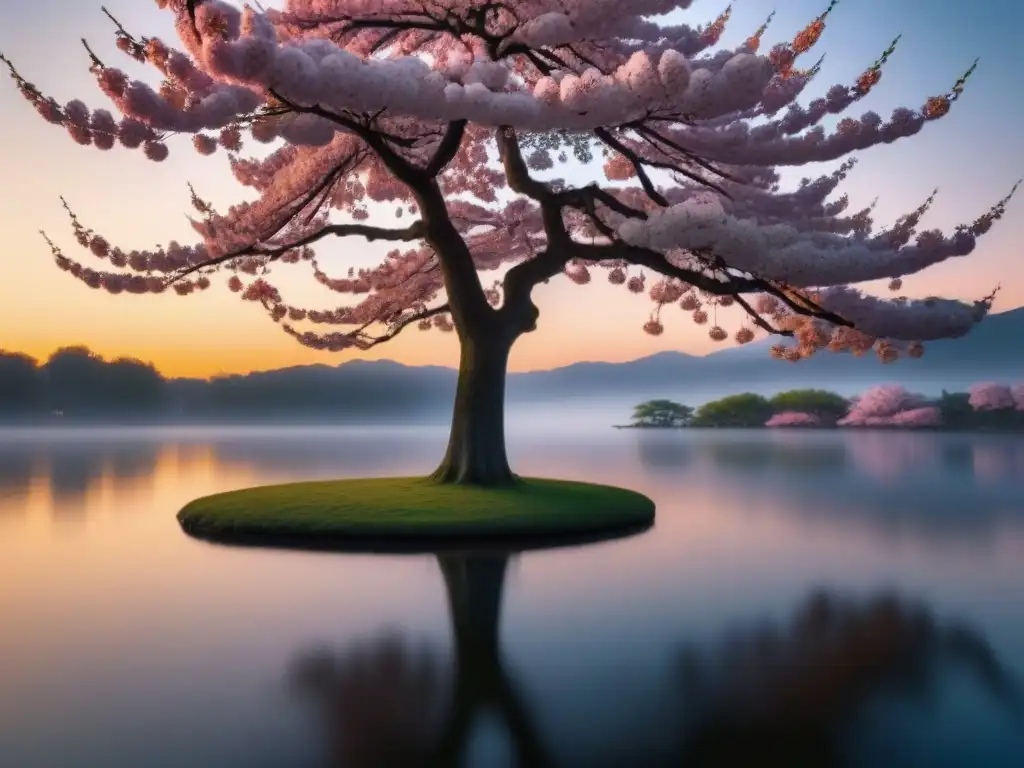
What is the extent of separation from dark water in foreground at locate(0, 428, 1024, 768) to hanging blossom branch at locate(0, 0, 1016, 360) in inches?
141

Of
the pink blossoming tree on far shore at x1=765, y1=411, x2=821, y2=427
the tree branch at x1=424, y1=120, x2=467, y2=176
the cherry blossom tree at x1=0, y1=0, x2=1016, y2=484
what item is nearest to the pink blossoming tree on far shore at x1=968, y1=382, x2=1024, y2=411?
the pink blossoming tree on far shore at x1=765, y1=411, x2=821, y2=427

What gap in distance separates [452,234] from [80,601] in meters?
8.51

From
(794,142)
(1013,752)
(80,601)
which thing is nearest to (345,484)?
(80,601)

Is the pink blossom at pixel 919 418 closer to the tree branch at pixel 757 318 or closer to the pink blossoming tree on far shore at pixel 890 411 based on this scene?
the pink blossoming tree on far shore at pixel 890 411

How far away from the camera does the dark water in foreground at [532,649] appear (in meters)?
3.58

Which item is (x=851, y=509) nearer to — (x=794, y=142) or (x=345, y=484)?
(x=794, y=142)

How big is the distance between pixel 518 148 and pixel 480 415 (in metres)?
4.81

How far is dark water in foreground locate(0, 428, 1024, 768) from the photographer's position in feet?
11.7

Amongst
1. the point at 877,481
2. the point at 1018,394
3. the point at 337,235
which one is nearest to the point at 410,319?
the point at 337,235

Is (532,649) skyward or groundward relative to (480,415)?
groundward

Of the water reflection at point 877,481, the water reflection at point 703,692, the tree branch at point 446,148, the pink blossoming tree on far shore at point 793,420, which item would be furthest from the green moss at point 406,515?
the pink blossoming tree on far shore at point 793,420

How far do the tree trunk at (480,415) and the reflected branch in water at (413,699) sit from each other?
745 cm

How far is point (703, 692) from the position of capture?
165 inches

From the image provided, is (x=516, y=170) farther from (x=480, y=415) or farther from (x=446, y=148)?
(x=480, y=415)
